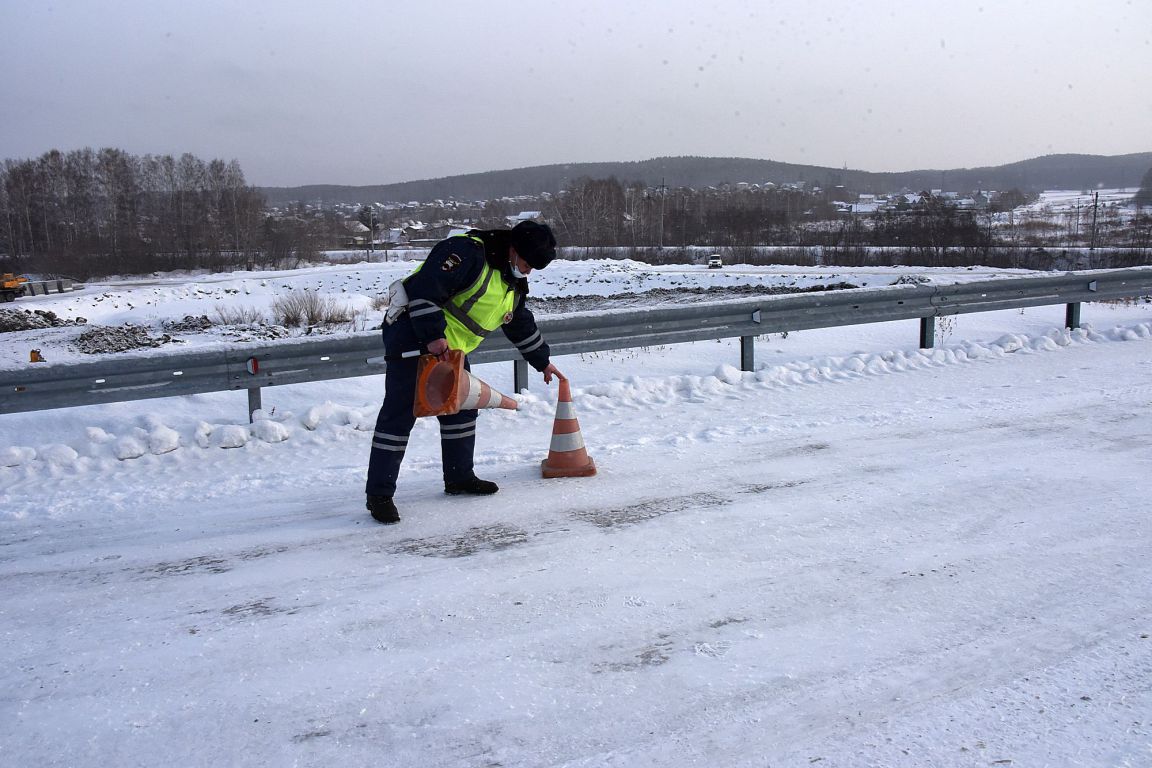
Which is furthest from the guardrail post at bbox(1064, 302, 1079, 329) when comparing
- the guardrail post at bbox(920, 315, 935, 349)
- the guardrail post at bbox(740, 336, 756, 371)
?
the guardrail post at bbox(740, 336, 756, 371)

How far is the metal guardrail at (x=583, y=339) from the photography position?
22.5 ft

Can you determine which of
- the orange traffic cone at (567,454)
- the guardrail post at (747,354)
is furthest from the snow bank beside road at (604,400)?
the orange traffic cone at (567,454)

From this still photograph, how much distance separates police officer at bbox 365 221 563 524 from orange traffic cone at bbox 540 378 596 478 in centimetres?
95

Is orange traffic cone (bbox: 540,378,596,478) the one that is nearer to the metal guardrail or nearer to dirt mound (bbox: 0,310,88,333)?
the metal guardrail

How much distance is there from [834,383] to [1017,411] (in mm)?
1980

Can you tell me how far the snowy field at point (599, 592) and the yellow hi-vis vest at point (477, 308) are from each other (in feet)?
3.42

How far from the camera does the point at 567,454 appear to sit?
19.2 ft

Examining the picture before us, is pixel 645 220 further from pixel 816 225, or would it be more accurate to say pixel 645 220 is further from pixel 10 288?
pixel 10 288

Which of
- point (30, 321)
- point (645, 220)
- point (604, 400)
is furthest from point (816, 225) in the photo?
point (604, 400)

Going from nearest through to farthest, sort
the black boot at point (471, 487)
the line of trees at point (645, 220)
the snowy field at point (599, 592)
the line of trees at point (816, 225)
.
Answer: the snowy field at point (599, 592) < the black boot at point (471, 487) < the line of trees at point (816, 225) < the line of trees at point (645, 220)

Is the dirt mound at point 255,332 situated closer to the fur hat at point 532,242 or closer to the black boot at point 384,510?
the black boot at point 384,510

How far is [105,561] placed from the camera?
4.45 meters

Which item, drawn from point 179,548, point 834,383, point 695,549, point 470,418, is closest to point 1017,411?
point 834,383

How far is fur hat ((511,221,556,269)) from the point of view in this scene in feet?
16.6
